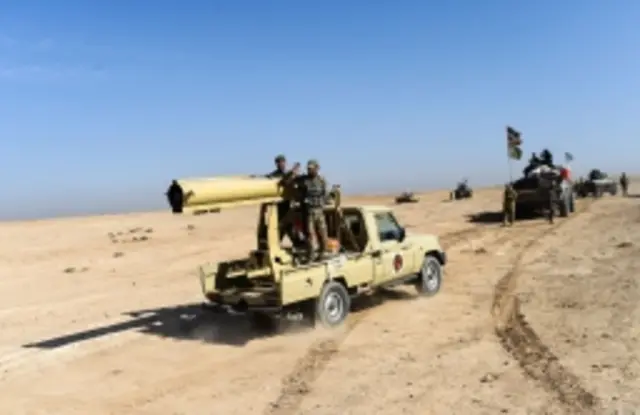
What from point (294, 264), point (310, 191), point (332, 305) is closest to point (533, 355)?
point (332, 305)

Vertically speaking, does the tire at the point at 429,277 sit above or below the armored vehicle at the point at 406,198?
below

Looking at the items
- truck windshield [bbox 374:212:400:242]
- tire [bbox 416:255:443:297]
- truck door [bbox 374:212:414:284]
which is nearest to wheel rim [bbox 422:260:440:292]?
tire [bbox 416:255:443:297]

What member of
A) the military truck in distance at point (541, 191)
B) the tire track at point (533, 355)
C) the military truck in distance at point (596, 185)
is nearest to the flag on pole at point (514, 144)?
the military truck in distance at point (541, 191)

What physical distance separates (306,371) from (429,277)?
18.0ft

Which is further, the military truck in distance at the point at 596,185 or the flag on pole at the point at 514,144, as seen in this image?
the military truck in distance at the point at 596,185

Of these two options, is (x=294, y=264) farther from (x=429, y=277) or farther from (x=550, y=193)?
(x=550, y=193)

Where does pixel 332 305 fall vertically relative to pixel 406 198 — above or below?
below

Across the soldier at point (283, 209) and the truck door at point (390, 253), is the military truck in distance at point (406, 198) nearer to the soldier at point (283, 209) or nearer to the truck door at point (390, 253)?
the truck door at point (390, 253)

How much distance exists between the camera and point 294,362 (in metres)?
8.98

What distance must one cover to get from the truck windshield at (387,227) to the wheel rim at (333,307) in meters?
1.74

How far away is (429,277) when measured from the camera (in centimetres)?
1344

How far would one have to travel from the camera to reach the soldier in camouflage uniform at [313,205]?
36.4 ft

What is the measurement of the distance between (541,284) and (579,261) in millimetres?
3198

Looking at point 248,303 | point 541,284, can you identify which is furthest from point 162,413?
point 541,284
